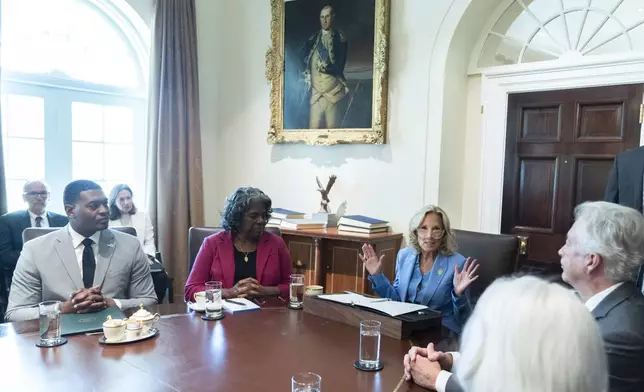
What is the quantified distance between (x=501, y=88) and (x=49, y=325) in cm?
309

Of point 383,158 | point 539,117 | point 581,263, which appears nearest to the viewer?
point 581,263

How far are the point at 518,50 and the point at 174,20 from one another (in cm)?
273

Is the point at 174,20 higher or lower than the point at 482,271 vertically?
higher

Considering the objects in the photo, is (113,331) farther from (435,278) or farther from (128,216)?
(128,216)

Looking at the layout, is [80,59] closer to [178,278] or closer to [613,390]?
[178,278]

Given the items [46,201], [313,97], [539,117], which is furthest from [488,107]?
[46,201]

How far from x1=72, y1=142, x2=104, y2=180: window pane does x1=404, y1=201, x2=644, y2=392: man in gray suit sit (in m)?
3.57

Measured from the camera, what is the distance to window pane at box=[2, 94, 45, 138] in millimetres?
3748

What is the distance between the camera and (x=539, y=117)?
3375 millimetres

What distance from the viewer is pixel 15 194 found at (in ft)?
12.6

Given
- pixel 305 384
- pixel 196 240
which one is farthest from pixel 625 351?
pixel 196 240

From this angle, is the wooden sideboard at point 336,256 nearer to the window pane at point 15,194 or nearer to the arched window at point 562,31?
the arched window at point 562,31

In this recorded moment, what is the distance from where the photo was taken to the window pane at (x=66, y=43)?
377 cm

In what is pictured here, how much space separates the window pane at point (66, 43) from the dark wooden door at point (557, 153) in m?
3.23
